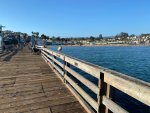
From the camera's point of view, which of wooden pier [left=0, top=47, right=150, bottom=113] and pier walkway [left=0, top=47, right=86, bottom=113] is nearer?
wooden pier [left=0, top=47, right=150, bottom=113]

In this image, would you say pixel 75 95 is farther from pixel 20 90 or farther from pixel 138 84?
pixel 138 84

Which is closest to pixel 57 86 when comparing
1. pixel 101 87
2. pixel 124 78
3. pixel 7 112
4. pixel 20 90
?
pixel 20 90

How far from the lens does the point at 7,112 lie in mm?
4668

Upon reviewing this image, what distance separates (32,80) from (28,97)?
2.35 metres

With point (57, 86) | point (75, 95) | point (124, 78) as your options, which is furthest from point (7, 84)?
point (124, 78)

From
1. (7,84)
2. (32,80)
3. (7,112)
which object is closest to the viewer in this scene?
(7,112)

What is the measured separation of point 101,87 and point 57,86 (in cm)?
341

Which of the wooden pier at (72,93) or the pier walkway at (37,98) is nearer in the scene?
the wooden pier at (72,93)

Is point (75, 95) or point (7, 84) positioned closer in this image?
point (75, 95)

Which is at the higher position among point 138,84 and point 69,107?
point 138,84

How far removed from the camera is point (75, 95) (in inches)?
228

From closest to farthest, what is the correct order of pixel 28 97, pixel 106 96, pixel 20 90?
pixel 106 96
pixel 28 97
pixel 20 90

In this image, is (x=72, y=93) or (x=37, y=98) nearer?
(x=37, y=98)

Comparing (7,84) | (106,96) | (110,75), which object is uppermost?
(110,75)
